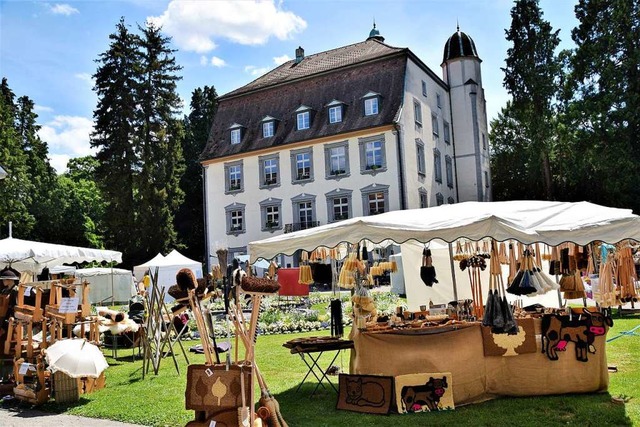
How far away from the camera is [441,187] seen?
115 ft

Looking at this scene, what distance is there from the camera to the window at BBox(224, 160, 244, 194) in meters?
36.4

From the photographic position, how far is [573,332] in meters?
6.93

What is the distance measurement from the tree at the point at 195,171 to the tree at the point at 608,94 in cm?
2819

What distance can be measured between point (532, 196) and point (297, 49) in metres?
20.7

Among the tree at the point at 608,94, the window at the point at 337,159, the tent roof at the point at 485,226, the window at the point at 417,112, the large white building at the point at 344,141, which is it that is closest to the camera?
the tent roof at the point at 485,226

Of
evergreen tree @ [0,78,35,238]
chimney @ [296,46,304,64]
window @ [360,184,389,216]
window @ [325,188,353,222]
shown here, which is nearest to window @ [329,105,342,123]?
window @ [325,188,353,222]

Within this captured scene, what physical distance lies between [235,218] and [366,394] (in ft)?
100

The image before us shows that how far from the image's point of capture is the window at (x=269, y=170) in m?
34.9

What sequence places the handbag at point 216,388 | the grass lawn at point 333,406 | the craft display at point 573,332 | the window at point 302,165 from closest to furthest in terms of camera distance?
the handbag at point 216,388
the grass lawn at point 333,406
the craft display at point 573,332
the window at point 302,165

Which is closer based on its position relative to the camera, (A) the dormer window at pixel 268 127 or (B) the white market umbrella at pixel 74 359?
(B) the white market umbrella at pixel 74 359

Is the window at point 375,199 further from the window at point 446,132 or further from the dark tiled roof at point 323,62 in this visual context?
the window at point 446,132

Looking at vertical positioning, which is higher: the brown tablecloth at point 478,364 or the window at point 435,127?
the window at point 435,127

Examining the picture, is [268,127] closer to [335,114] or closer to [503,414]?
[335,114]

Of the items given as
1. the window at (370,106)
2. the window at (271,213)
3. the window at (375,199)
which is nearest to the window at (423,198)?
the window at (375,199)
